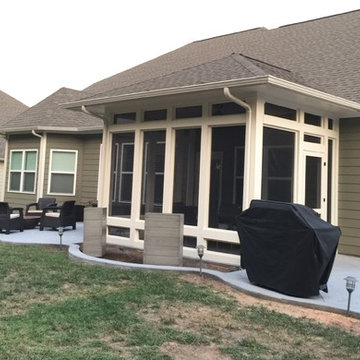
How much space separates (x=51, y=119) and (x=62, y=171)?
1692 mm

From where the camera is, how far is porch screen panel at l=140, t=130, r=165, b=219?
8305 millimetres

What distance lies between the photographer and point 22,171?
47.2 feet

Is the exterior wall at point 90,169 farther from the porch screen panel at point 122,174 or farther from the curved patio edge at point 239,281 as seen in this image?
the curved patio edge at point 239,281

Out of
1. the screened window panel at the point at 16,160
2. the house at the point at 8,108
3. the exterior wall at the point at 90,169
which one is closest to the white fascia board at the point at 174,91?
the exterior wall at the point at 90,169

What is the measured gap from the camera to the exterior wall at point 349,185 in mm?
8656

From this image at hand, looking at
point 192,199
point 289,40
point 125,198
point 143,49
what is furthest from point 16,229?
point 143,49

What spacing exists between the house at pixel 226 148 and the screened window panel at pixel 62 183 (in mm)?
4935

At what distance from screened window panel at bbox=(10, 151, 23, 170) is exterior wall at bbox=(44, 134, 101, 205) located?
4.81ft

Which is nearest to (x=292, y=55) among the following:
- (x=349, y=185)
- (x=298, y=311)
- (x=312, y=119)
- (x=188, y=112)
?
(x=312, y=119)

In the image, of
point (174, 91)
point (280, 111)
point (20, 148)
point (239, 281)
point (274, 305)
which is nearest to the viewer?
point (274, 305)

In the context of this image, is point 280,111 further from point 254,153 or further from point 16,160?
point 16,160

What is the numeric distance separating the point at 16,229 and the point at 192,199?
16.5 feet

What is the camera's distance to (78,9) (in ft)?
49.9

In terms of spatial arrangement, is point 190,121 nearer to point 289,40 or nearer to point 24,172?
point 289,40
